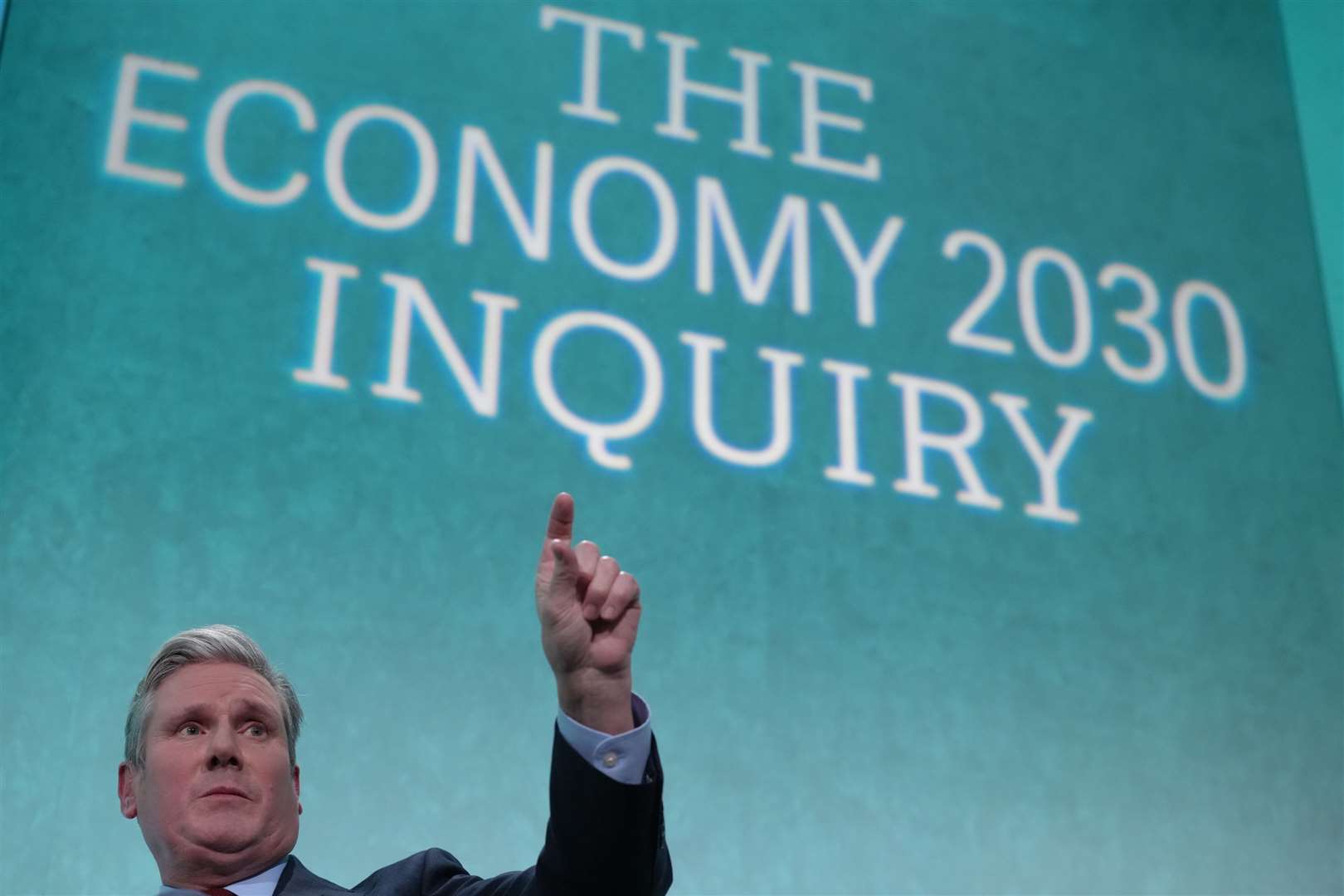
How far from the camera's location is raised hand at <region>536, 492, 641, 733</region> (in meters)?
1.38

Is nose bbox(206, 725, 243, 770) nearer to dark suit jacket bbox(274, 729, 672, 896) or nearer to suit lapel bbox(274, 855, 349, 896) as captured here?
suit lapel bbox(274, 855, 349, 896)

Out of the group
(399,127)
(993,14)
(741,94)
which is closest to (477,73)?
(399,127)

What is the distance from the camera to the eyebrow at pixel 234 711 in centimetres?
166

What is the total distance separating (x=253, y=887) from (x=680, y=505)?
5.02ft

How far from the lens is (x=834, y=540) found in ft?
10.2

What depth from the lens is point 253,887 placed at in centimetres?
157

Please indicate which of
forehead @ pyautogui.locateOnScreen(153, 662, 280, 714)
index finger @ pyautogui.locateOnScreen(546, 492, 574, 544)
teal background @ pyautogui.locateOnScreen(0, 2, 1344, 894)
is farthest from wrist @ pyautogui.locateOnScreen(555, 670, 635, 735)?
teal background @ pyautogui.locateOnScreen(0, 2, 1344, 894)

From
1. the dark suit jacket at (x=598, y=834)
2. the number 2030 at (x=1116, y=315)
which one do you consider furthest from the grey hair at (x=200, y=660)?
the number 2030 at (x=1116, y=315)

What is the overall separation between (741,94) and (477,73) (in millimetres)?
558

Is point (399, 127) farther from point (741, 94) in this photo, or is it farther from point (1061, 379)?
point (1061, 379)

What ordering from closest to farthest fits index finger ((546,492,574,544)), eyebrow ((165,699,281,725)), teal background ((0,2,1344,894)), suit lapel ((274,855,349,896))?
index finger ((546,492,574,544))
suit lapel ((274,855,349,896))
eyebrow ((165,699,281,725))
teal background ((0,2,1344,894))

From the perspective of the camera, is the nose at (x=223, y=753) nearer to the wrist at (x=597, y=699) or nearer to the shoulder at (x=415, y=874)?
the shoulder at (x=415, y=874)

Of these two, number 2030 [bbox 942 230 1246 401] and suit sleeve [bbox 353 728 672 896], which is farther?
number 2030 [bbox 942 230 1246 401]

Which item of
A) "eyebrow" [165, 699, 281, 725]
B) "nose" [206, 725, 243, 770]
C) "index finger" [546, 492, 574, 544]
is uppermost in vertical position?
"index finger" [546, 492, 574, 544]
